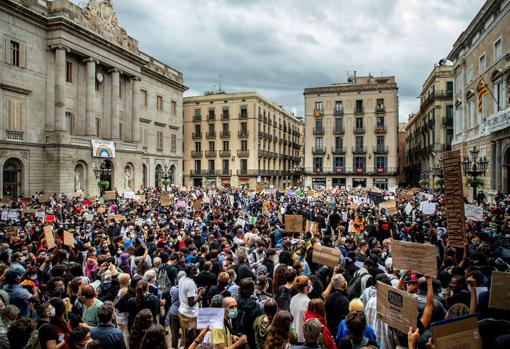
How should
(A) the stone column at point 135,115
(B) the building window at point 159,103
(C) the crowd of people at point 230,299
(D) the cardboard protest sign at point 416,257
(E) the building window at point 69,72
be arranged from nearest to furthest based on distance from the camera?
(C) the crowd of people at point 230,299 → (D) the cardboard protest sign at point 416,257 → (E) the building window at point 69,72 → (A) the stone column at point 135,115 → (B) the building window at point 159,103

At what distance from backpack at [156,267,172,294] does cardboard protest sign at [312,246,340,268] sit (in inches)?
118

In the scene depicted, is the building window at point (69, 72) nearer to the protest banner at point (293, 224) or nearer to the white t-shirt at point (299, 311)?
the protest banner at point (293, 224)

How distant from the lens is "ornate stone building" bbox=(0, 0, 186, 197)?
84.9 feet

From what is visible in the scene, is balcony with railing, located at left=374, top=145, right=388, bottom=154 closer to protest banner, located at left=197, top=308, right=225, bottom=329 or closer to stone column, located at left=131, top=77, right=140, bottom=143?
stone column, located at left=131, top=77, right=140, bottom=143

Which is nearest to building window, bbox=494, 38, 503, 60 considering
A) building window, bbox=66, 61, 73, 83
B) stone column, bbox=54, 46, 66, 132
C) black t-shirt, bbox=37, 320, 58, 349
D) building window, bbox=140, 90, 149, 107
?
black t-shirt, bbox=37, 320, 58, 349

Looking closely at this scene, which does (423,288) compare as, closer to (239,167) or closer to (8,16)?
(8,16)

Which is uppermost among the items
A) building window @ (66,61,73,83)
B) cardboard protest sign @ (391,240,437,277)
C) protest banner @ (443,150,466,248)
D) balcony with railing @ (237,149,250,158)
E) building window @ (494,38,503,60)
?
building window @ (66,61,73,83)

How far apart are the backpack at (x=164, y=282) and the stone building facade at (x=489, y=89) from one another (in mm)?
18083

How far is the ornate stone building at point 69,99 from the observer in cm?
2589

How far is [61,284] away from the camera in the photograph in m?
5.47

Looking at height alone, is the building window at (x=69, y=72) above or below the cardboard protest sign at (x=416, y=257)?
above

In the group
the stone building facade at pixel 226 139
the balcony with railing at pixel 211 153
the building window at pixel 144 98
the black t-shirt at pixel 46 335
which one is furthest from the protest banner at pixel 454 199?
the balcony with railing at pixel 211 153

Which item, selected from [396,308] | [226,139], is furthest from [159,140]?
[396,308]

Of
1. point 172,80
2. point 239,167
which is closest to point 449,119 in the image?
point 239,167
